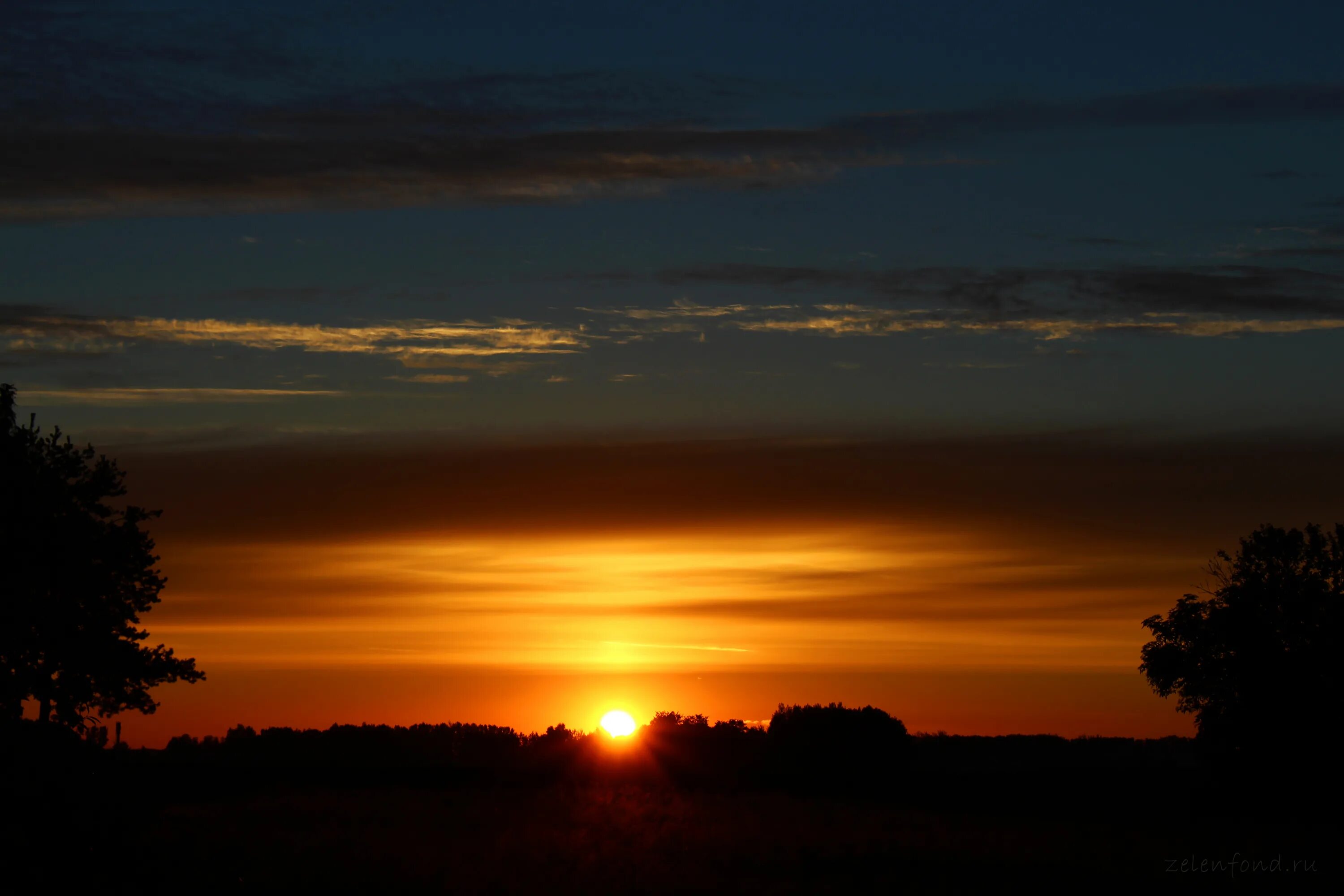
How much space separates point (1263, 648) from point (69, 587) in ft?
168

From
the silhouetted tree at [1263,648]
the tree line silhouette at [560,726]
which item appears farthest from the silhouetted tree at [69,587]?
the silhouetted tree at [1263,648]

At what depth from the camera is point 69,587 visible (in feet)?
128

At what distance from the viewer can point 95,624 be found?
39.4m

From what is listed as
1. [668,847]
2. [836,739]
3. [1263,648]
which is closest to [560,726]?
[836,739]

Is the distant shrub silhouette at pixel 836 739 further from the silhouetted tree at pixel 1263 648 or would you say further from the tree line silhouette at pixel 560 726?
the silhouetted tree at pixel 1263 648

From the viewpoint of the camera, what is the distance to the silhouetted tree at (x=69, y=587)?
124 ft

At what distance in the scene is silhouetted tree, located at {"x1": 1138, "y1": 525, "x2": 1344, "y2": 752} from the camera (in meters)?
57.4

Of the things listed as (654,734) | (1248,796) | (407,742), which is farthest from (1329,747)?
(407,742)

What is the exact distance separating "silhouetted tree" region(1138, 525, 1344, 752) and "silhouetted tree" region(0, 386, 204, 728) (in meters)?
45.2

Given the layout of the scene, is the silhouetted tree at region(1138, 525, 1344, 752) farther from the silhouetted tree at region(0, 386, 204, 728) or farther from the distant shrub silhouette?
the silhouetted tree at region(0, 386, 204, 728)

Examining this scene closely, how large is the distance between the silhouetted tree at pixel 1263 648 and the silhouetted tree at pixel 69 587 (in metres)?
45.2

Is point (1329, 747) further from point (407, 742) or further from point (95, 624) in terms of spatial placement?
point (407, 742)

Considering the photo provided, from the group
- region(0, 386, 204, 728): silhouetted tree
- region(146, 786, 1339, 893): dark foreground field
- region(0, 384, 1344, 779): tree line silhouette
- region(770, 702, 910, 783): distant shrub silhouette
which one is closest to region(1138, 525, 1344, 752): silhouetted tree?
region(0, 384, 1344, 779): tree line silhouette

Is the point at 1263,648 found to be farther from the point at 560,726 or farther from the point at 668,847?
the point at 560,726
